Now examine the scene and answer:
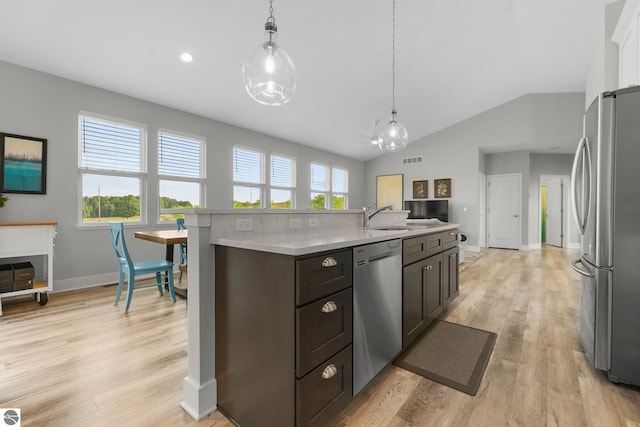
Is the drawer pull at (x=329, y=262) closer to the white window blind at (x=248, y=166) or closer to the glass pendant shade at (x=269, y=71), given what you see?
the glass pendant shade at (x=269, y=71)

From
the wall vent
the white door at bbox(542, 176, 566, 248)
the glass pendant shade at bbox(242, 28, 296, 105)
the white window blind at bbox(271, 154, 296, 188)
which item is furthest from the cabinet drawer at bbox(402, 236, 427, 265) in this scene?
the white door at bbox(542, 176, 566, 248)

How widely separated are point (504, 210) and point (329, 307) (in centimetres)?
847

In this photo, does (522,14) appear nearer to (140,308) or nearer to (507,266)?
(507,266)

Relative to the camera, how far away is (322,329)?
130 centimetres

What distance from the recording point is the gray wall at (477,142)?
6.42 meters

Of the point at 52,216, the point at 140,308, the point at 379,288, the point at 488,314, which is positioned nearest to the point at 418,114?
the point at 488,314

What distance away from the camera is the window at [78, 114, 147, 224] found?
389 cm

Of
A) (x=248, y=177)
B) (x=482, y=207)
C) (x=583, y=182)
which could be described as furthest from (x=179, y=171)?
(x=482, y=207)

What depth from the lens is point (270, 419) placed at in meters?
1.28

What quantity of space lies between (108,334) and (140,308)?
0.67 meters

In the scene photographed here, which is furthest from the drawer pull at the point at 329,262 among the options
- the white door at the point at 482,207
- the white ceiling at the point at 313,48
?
the white door at the point at 482,207

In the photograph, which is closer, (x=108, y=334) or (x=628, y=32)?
(x=108, y=334)

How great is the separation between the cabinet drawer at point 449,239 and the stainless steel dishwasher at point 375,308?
1.09 m

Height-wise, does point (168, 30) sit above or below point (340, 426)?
above
